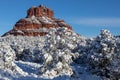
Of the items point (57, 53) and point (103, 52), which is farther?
point (57, 53)

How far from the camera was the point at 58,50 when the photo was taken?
51.4 meters

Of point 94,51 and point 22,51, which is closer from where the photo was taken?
point 94,51

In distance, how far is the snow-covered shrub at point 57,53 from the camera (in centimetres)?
5006

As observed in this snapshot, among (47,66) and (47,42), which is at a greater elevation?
(47,42)

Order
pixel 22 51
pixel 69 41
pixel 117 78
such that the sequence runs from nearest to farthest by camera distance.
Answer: pixel 117 78, pixel 69 41, pixel 22 51

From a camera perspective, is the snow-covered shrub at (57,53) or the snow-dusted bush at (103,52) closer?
the snow-dusted bush at (103,52)

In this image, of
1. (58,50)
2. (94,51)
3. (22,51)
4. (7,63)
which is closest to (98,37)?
(94,51)

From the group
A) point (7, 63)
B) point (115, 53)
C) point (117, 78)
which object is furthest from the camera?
point (115, 53)

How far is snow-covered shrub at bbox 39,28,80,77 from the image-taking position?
50062 millimetres

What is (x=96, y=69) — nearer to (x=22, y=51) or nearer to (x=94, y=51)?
(x=94, y=51)

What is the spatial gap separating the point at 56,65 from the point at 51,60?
1202 mm

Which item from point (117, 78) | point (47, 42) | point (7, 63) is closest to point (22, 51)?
point (47, 42)

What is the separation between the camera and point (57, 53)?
50.8 metres

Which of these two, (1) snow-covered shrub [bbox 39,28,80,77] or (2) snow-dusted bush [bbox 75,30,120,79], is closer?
(2) snow-dusted bush [bbox 75,30,120,79]
